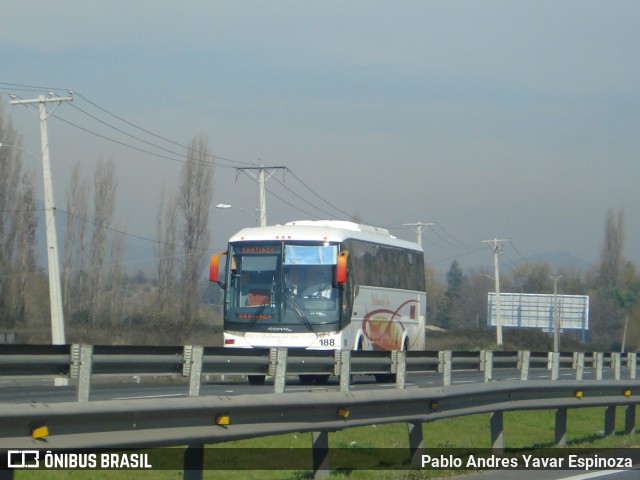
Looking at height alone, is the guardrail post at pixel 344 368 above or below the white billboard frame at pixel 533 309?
above

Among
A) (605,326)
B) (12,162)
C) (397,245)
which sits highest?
(12,162)

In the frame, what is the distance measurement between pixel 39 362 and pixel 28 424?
1.68 meters

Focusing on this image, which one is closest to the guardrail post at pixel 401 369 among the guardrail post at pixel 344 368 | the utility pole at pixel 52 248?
the guardrail post at pixel 344 368

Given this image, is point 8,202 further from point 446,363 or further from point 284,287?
point 446,363

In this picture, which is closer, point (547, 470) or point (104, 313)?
point (547, 470)

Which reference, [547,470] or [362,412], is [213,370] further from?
[547,470]

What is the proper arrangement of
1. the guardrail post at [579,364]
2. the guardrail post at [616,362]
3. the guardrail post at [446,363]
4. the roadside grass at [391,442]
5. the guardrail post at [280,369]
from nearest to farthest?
1. the roadside grass at [391,442]
2. the guardrail post at [280,369]
3. the guardrail post at [446,363]
4. the guardrail post at [579,364]
5. the guardrail post at [616,362]

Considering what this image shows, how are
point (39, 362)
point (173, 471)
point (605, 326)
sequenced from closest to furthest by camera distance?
point (39, 362)
point (173, 471)
point (605, 326)

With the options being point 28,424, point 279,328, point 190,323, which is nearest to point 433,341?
point 190,323

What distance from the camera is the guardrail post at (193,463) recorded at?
8.34 metres

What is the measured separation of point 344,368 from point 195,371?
2279 mm

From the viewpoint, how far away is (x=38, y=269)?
64250mm

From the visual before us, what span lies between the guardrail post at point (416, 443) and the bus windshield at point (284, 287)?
47.7ft

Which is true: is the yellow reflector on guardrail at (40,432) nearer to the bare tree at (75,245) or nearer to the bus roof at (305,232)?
the bus roof at (305,232)
